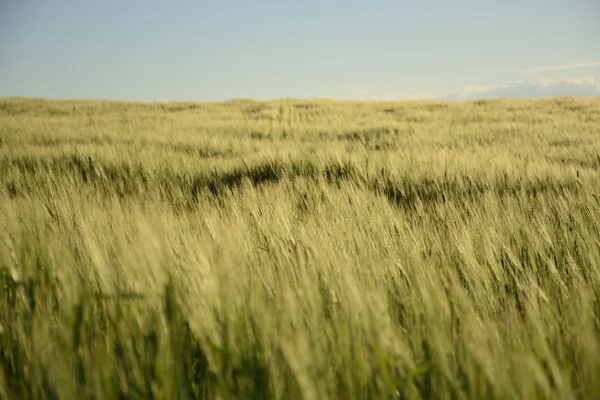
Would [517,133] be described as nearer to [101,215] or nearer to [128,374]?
[101,215]

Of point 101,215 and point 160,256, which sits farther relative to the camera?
point 101,215

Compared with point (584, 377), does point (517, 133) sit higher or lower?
higher

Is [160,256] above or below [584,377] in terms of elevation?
above

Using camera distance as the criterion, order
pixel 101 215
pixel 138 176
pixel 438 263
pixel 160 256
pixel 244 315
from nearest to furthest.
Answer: pixel 244 315
pixel 160 256
pixel 438 263
pixel 101 215
pixel 138 176

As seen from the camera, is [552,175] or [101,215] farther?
[552,175]

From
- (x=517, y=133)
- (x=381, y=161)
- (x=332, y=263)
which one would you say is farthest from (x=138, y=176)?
(x=517, y=133)

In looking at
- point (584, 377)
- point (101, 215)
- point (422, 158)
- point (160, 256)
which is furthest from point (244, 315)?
point (422, 158)

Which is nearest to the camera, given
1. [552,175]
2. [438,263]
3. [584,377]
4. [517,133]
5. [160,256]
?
[584,377]

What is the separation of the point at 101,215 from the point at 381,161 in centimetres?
236

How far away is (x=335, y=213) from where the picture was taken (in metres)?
1.93

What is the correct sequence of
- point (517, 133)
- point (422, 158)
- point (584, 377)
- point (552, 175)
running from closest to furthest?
1. point (584, 377)
2. point (552, 175)
3. point (422, 158)
4. point (517, 133)

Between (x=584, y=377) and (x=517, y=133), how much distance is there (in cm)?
834

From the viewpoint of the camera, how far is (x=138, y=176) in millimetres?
3475

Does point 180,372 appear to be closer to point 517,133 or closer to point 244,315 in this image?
point 244,315
